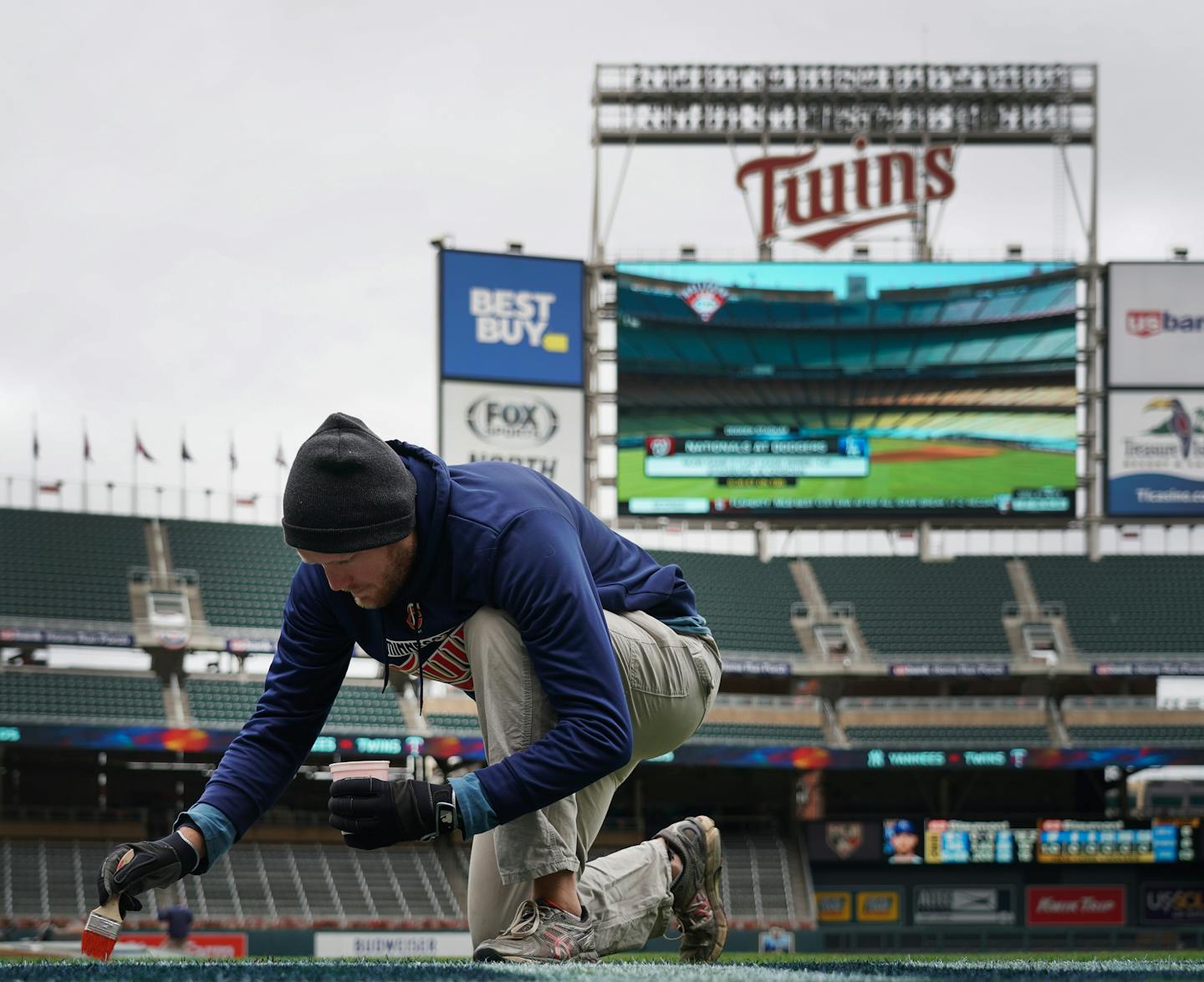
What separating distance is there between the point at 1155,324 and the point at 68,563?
848 inches

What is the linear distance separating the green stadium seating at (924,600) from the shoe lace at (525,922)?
2717cm

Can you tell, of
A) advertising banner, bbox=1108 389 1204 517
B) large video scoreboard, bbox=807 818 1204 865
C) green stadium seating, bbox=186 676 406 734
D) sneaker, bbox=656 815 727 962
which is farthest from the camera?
advertising banner, bbox=1108 389 1204 517

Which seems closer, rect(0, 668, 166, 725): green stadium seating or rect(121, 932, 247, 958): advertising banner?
rect(121, 932, 247, 958): advertising banner

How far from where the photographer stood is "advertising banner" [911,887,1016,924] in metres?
27.0

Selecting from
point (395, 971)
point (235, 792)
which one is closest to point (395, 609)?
point (235, 792)

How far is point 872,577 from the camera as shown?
106ft

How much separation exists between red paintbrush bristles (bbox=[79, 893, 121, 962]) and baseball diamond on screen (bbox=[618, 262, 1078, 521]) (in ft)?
83.6

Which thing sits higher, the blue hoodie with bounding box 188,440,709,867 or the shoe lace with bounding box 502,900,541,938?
the blue hoodie with bounding box 188,440,709,867

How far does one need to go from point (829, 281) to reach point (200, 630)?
13.6 meters

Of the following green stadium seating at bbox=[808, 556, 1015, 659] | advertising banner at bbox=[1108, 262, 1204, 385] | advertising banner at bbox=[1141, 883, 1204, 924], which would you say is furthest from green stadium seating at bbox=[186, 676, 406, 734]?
A: advertising banner at bbox=[1108, 262, 1204, 385]

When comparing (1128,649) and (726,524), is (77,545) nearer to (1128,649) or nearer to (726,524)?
(726,524)

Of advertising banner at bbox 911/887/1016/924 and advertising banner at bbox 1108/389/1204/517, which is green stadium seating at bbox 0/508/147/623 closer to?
advertising banner at bbox 911/887/1016/924

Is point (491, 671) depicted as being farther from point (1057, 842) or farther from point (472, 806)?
point (1057, 842)

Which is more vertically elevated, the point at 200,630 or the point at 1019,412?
the point at 1019,412
